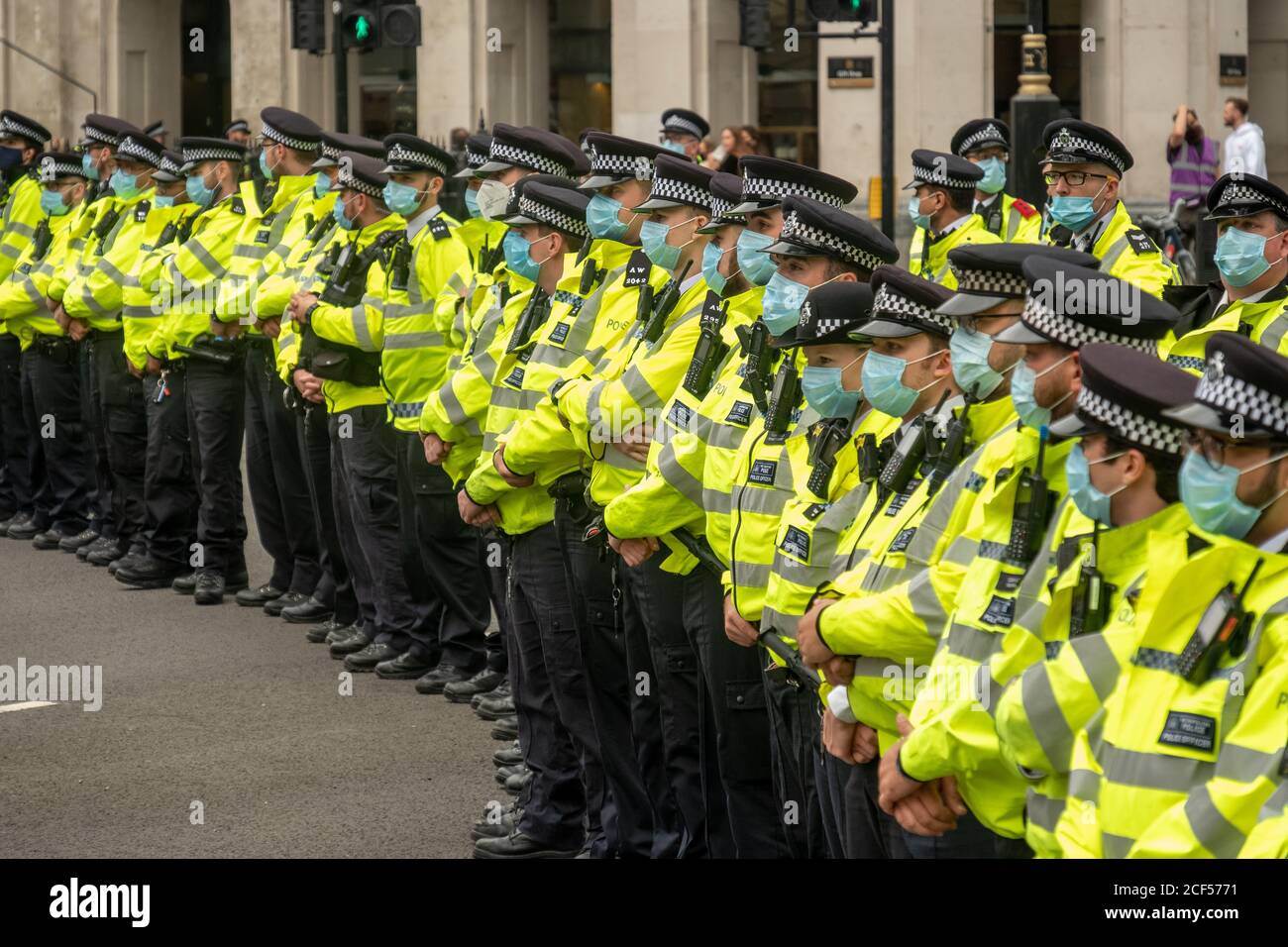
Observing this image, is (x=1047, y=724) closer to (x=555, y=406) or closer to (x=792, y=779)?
(x=792, y=779)

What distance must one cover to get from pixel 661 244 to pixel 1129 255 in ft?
9.71

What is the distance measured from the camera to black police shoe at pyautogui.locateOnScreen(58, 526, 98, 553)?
15.0 meters

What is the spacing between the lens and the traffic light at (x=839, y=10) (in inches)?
737

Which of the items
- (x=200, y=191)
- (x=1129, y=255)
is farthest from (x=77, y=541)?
(x=1129, y=255)

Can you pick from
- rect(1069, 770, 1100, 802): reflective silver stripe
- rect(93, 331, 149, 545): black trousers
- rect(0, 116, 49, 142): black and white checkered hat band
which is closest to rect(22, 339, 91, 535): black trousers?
rect(93, 331, 149, 545): black trousers

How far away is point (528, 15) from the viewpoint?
33.3 m

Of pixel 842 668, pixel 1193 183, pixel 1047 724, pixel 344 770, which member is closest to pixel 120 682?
pixel 344 770

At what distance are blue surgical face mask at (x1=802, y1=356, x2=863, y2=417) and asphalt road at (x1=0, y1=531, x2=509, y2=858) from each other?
8.98ft

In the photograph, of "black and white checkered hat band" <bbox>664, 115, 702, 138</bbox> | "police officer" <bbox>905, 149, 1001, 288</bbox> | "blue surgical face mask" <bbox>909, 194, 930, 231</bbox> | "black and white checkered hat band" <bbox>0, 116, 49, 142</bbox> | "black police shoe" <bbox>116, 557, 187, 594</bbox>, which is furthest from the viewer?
"black and white checkered hat band" <bbox>664, 115, 702, 138</bbox>

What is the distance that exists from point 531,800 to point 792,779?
1.93 m

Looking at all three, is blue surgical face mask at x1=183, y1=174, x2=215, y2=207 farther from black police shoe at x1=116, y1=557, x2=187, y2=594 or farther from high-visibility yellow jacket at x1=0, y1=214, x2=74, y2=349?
black police shoe at x1=116, y1=557, x2=187, y2=594

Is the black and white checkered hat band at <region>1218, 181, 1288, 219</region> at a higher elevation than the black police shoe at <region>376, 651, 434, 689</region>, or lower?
higher

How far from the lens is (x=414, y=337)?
10656 mm

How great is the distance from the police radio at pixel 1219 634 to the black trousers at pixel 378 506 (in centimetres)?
724
